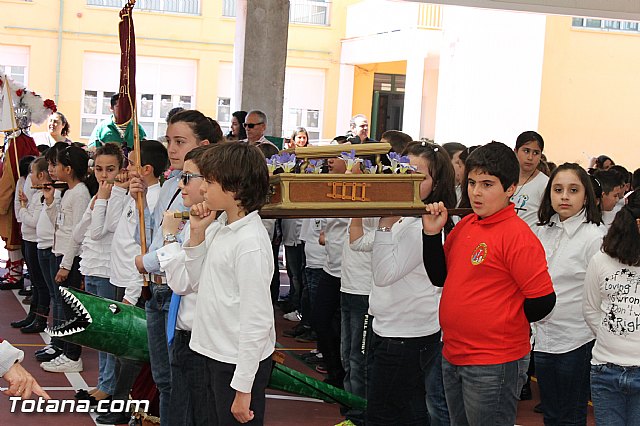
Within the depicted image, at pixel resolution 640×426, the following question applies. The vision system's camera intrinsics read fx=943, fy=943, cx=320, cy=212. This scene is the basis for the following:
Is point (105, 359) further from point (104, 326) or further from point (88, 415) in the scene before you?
point (104, 326)

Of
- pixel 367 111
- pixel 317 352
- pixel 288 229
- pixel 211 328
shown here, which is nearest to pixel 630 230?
pixel 211 328

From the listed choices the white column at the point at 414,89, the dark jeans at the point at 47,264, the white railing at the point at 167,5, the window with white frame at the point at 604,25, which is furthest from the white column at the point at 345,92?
the dark jeans at the point at 47,264

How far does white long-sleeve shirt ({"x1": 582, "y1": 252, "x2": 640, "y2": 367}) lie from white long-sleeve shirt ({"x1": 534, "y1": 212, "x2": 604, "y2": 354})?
262 millimetres

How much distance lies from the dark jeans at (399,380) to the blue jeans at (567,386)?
0.68 metres

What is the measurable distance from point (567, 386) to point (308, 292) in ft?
15.2

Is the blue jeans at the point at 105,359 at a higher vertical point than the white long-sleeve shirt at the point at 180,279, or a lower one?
lower

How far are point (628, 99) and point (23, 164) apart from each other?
1769cm

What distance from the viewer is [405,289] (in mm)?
4914

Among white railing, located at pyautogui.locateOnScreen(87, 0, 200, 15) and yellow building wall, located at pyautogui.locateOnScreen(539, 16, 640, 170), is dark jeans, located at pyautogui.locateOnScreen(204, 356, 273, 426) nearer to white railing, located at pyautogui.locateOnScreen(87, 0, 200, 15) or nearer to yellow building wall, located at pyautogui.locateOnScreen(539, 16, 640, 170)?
yellow building wall, located at pyautogui.locateOnScreen(539, 16, 640, 170)

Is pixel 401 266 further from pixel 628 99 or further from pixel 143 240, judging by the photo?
pixel 628 99

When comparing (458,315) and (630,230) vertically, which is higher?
(630,230)

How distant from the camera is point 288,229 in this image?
10.5m

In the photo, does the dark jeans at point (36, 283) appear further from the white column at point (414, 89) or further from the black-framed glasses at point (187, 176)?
the white column at point (414, 89)

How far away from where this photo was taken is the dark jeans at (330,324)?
24.6ft
